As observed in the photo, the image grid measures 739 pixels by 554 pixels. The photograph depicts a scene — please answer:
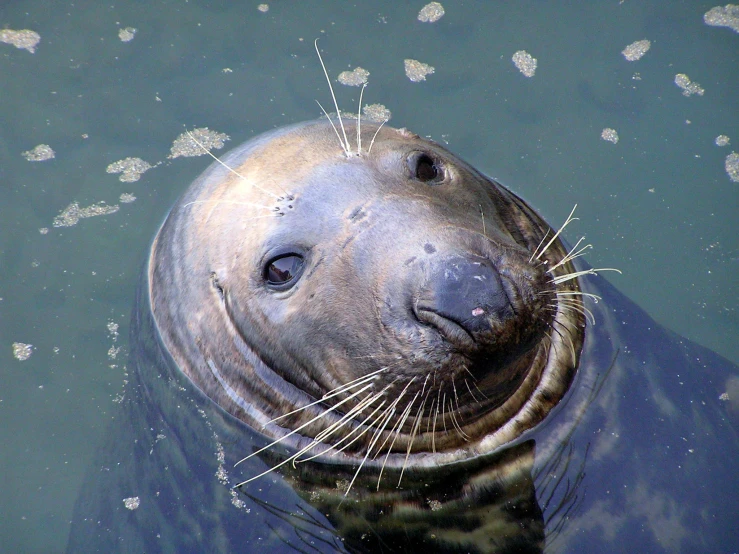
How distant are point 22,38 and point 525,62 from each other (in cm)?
434

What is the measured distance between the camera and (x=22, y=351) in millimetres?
5328

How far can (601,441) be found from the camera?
372 centimetres

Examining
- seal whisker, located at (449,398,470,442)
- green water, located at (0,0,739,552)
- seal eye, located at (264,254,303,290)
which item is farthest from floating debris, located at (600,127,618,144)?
seal eye, located at (264,254,303,290)

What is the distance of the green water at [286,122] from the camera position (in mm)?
5250

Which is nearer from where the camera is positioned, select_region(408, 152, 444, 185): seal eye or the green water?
select_region(408, 152, 444, 185): seal eye

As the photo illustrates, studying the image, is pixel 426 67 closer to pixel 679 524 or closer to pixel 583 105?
pixel 583 105

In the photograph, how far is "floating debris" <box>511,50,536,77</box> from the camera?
5.99 metres

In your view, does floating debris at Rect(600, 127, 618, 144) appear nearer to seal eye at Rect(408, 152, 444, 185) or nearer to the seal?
the seal

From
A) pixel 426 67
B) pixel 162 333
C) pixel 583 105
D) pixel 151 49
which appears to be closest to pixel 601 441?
pixel 162 333

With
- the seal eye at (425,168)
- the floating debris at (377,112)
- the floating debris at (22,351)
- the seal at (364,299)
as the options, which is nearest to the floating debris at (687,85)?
the floating debris at (377,112)

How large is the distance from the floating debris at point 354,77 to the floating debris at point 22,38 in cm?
273

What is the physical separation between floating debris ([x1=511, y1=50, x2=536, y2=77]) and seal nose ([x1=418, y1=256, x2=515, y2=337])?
12.6 ft

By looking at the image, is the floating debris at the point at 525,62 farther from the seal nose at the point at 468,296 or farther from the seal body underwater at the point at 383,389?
the seal nose at the point at 468,296

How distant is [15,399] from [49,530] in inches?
37.3
